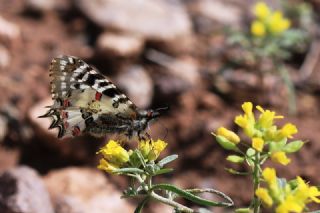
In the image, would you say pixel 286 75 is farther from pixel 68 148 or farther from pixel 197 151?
pixel 68 148

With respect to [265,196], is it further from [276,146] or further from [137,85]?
[137,85]

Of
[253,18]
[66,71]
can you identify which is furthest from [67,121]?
[253,18]

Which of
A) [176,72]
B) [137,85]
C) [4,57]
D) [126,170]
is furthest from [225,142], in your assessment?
[4,57]

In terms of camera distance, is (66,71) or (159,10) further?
(159,10)

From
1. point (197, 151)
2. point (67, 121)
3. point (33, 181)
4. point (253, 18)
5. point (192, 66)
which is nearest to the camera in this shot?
point (67, 121)

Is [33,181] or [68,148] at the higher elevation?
[33,181]

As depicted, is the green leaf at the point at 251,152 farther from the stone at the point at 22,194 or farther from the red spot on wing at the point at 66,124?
the stone at the point at 22,194
